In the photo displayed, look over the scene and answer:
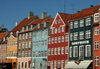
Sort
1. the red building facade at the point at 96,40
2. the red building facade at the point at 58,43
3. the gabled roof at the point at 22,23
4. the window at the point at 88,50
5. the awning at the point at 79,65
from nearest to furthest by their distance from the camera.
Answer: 1. the red building facade at the point at 96,40
2. the awning at the point at 79,65
3. the window at the point at 88,50
4. the red building facade at the point at 58,43
5. the gabled roof at the point at 22,23

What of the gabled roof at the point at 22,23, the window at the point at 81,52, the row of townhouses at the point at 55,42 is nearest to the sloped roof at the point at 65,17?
the row of townhouses at the point at 55,42

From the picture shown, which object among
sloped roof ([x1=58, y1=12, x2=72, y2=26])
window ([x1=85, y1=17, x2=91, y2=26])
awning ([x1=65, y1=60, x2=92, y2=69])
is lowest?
awning ([x1=65, y1=60, x2=92, y2=69])

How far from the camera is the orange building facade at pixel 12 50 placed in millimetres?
90825

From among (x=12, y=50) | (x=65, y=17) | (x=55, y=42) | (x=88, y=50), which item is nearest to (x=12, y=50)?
(x=12, y=50)

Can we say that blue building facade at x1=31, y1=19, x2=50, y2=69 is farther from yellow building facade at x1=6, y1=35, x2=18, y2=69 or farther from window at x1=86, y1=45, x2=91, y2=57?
window at x1=86, y1=45, x2=91, y2=57

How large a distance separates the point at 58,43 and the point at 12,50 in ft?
86.2

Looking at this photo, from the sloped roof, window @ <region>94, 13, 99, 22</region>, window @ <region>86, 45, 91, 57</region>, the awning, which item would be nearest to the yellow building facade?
the sloped roof

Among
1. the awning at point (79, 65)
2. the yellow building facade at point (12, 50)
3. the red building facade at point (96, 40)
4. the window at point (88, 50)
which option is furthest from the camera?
the yellow building facade at point (12, 50)

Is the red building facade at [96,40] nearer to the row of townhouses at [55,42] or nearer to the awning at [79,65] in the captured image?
the row of townhouses at [55,42]

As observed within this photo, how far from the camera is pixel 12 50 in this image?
92750 mm

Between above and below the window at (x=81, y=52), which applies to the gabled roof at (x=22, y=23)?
above

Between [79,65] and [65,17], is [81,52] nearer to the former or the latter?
[79,65]

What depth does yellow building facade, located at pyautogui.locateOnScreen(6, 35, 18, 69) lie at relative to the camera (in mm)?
90812

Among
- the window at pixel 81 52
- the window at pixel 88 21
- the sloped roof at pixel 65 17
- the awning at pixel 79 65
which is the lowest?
the awning at pixel 79 65
